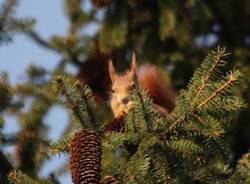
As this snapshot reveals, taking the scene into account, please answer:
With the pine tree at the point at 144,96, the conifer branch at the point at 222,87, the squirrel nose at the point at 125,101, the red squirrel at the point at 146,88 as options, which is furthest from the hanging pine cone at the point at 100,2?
the conifer branch at the point at 222,87

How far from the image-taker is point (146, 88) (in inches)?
98.7

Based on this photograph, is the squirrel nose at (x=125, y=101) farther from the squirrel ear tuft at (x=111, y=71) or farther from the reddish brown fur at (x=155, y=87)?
the squirrel ear tuft at (x=111, y=71)

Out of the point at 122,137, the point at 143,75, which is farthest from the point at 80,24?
the point at 122,137

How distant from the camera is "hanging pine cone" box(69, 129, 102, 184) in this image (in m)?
1.60

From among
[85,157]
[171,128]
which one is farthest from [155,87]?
[85,157]

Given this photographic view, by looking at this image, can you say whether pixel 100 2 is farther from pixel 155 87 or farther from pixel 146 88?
pixel 146 88

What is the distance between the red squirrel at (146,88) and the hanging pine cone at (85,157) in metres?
0.82

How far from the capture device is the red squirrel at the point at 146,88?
284 centimetres

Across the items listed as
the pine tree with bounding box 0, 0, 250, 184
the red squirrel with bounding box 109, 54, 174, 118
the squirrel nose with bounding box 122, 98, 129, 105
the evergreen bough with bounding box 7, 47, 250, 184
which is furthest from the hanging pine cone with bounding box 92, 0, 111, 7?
the evergreen bough with bounding box 7, 47, 250, 184

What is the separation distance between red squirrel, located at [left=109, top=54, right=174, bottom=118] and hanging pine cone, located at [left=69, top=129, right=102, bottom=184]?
82 cm

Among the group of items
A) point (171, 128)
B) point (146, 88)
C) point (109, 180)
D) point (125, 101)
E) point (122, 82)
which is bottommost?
point (109, 180)

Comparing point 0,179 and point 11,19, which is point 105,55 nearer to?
point 11,19

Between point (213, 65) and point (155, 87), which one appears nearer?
point (213, 65)

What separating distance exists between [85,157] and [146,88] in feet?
2.97
